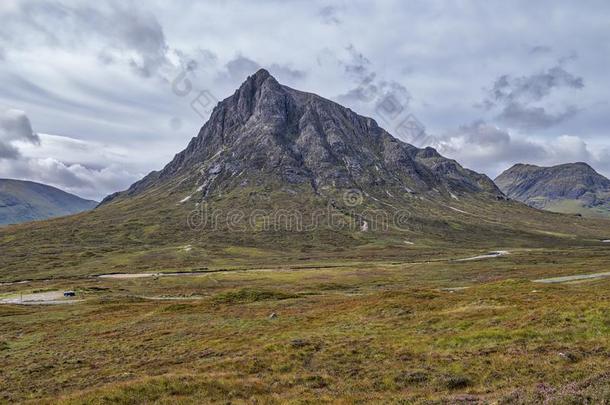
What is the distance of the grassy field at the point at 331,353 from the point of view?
23156 millimetres

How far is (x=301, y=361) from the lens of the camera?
31.2 meters

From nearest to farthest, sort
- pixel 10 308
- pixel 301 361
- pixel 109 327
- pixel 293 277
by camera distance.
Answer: pixel 301 361 → pixel 109 327 → pixel 10 308 → pixel 293 277

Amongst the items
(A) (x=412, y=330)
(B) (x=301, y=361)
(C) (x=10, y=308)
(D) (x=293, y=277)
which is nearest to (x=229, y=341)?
(B) (x=301, y=361)

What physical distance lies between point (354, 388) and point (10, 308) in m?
82.3

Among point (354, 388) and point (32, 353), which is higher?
point (354, 388)

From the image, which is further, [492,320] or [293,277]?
[293,277]

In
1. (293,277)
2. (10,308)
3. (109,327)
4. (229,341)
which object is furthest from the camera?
(293,277)

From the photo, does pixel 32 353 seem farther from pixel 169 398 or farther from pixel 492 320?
pixel 492 320

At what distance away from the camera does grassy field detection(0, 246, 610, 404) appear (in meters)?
23.2

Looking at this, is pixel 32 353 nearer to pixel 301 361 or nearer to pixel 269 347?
pixel 269 347

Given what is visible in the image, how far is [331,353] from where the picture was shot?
107 ft

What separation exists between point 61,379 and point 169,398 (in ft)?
47.0

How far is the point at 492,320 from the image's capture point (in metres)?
37.8

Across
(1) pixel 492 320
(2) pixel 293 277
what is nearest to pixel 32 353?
(1) pixel 492 320
